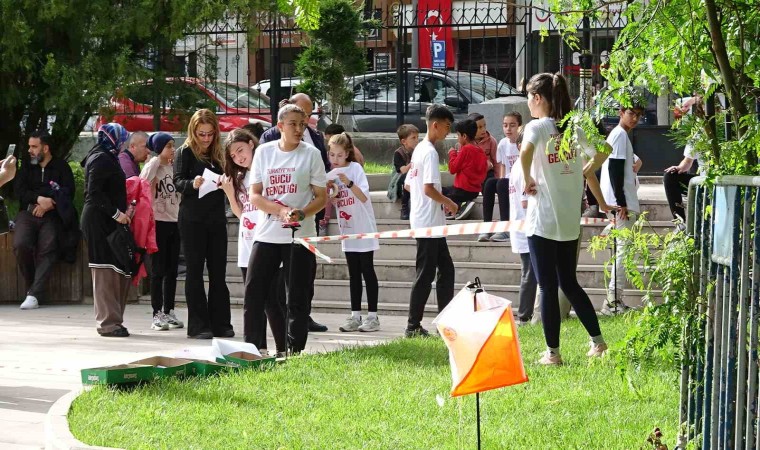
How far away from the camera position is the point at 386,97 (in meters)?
20.3

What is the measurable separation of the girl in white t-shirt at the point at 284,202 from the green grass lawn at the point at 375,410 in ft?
2.27

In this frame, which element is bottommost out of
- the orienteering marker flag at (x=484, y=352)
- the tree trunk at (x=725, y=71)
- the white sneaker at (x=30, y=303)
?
the white sneaker at (x=30, y=303)

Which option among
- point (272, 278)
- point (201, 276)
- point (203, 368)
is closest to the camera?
point (203, 368)

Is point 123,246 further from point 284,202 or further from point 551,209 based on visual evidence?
point 551,209

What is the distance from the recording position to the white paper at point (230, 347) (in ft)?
28.2

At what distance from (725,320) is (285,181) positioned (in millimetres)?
5058

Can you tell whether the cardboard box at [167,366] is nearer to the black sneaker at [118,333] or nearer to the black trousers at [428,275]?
the black trousers at [428,275]

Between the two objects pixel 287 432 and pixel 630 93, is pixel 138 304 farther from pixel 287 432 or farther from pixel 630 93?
pixel 630 93

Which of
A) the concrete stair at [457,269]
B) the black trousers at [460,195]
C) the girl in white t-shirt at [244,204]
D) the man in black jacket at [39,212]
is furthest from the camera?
the black trousers at [460,195]

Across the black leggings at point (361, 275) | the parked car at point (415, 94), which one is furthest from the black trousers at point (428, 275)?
the parked car at point (415, 94)

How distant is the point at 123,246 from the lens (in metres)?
11.3

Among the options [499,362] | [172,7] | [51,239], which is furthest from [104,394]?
[172,7]

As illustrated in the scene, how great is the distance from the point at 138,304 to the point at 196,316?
3290 mm

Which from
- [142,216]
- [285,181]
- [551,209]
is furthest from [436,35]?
[551,209]
